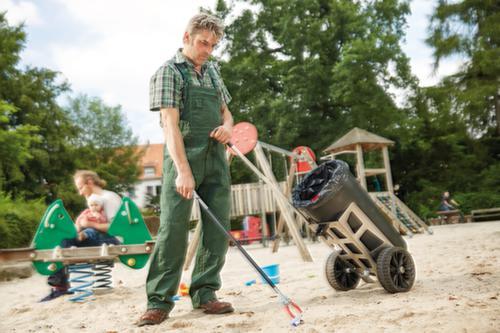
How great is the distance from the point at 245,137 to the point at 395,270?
426cm

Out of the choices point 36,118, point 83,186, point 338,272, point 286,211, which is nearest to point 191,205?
point 338,272

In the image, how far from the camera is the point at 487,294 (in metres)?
2.97

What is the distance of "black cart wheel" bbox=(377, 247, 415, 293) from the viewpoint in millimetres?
3316

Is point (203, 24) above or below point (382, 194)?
above

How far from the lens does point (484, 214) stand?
53.8 ft

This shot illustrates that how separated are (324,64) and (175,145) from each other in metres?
19.0

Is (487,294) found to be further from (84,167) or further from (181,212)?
(84,167)

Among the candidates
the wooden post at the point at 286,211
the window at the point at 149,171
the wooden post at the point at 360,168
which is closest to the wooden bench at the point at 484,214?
the wooden post at the point at 360,168

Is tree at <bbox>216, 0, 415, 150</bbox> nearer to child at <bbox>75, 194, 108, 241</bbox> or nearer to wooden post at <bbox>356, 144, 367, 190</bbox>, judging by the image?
wooden post at <bbox>356, 144, 367, 190</bbox>

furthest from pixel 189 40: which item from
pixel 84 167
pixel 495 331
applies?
pixel 84 167

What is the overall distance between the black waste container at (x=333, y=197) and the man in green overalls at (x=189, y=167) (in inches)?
23.0

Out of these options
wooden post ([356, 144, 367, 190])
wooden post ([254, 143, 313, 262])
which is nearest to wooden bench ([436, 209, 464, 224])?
wooden post ([356, 144, 367, 190])

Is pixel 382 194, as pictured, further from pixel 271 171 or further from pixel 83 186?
pixel 83 186

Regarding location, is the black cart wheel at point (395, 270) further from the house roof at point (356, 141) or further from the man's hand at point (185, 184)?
the house roof at point (356, 141)
